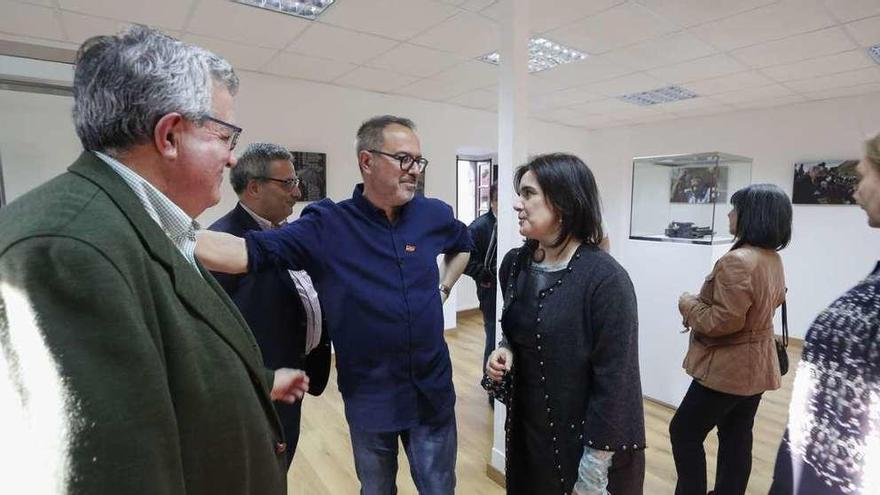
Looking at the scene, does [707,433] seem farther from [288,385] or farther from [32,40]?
[32,40]

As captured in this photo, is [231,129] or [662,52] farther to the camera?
[662,52]

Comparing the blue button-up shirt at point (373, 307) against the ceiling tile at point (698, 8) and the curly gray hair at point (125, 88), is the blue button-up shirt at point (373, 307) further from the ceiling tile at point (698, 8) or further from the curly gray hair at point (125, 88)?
the ceiling tile at point (698, 8)

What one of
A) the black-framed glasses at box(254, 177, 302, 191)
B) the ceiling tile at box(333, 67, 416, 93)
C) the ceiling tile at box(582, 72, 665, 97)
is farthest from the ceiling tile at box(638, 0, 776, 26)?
the black-framed glasses at box(254, 177, 302, 191)

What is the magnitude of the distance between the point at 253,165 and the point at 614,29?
2831mm

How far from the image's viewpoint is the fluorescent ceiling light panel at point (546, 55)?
370 centimetres

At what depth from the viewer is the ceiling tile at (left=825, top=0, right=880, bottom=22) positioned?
2857 millimetres

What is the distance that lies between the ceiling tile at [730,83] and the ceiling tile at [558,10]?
237 centimetres

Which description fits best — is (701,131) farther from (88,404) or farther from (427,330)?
(88,404)

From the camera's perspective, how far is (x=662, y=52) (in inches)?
146

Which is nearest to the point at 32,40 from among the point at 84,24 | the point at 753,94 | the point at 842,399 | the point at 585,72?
the point at 84,24

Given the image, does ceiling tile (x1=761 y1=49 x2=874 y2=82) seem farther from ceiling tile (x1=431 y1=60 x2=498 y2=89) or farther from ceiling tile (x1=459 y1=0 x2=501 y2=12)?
ceiling tile (x1=459 y1=0 x2=501 y2=12)

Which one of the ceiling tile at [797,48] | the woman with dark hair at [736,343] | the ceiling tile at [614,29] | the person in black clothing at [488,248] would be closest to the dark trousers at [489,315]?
the person in black clothing at [488,248]

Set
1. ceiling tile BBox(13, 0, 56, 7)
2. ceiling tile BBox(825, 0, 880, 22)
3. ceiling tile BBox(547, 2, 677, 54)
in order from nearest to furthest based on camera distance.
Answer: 1. ceiling tile BBox(13, 0, 56, 7)
2. ceiling tile BBox(825, 0, 880, 22)
3. ceiling tile BBox(547, 2, 677, 54)

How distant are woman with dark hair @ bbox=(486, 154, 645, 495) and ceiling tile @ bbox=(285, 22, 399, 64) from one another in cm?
253
